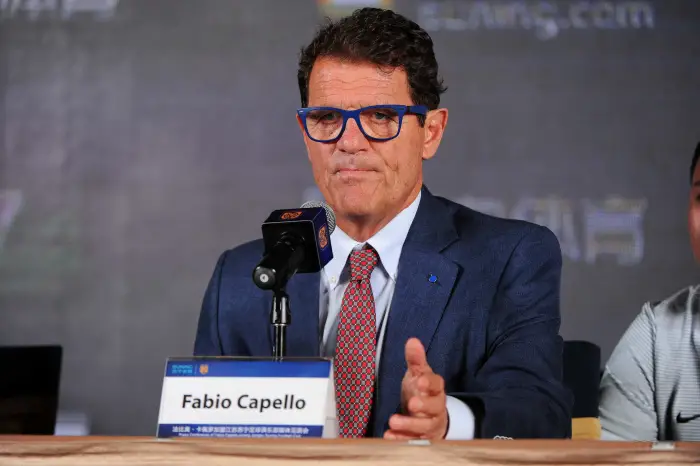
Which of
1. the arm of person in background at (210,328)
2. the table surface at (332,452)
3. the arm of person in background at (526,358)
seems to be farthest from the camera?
the arm of person in background at (210,328)

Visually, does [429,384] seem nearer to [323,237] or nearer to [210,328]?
[323,237]

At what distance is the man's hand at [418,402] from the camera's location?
133cm

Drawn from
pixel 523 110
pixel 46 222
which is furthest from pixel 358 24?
pixel 46 222

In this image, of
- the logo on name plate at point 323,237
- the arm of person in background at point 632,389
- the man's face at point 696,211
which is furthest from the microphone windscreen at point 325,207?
the man's face at point 696,211

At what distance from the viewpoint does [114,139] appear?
3885 millimetres

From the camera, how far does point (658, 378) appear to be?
2197 mm

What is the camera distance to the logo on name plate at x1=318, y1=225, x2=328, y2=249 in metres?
1.53

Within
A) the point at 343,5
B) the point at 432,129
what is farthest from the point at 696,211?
the point at 343,5

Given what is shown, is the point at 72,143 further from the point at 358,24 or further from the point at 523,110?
the point at 358,24

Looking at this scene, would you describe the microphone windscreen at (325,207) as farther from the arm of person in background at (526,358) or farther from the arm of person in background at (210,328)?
the arm of person in background at (210,328)

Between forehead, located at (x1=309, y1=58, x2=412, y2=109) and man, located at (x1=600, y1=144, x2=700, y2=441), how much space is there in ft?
2.71

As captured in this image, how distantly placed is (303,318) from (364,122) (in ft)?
1.47

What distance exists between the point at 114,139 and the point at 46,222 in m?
0.46

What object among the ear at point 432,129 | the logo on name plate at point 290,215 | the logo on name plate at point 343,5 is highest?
the logo on name plate at point 343,5
